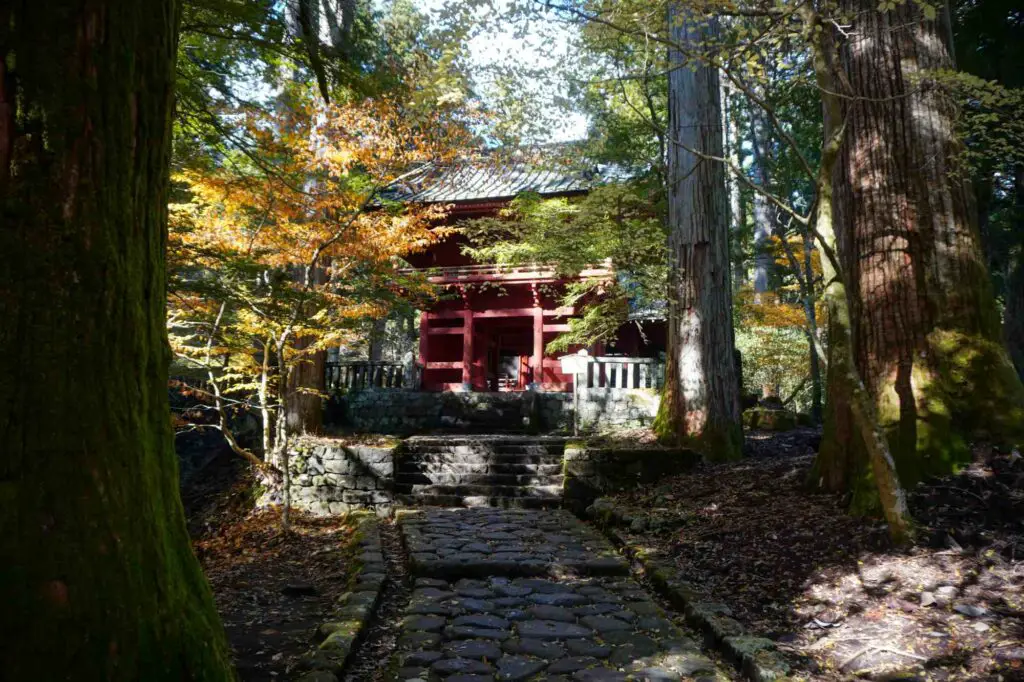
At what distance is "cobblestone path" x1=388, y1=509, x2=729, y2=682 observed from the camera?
3311mm

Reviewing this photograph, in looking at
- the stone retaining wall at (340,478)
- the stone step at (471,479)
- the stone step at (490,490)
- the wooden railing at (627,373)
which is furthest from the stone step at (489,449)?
the wooden railing at (627,373)

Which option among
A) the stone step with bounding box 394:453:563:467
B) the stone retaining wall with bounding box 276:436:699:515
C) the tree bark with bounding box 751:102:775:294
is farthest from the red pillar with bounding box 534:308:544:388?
the stone retaining wall with bounding box 276:436:699:515

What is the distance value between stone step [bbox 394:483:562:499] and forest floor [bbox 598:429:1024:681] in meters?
3.38

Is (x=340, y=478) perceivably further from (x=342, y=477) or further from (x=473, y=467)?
(x=473, y=467)

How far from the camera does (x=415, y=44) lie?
1919 cm

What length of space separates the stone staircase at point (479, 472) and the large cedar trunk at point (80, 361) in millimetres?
6896

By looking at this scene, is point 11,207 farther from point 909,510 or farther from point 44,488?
point 909,510

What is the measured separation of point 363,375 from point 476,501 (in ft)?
26.5

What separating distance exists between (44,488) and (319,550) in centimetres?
492

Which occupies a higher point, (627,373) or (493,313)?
(493,313)

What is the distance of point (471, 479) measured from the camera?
31.4ft

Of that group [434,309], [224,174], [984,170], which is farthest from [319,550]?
[434,309]

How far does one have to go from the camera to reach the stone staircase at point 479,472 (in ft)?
29.2

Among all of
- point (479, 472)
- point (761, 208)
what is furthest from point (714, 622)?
point (761, 208)
